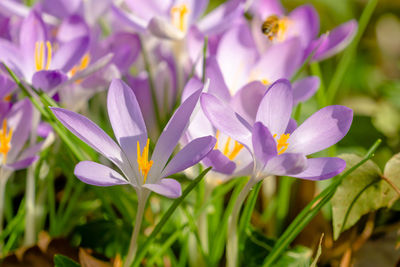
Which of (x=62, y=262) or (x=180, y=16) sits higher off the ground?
(x=180, y=16)

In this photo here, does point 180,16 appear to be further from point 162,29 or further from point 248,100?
point 248,100

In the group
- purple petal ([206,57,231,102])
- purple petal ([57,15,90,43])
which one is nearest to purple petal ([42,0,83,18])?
purple petal ([57,15,90,43])

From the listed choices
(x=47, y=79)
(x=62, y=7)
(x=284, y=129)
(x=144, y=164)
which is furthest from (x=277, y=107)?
(x=62, y=7)

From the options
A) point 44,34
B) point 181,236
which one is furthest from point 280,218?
point 44,34

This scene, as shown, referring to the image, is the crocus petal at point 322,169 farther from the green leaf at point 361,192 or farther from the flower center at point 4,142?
the flower center at point 4,142

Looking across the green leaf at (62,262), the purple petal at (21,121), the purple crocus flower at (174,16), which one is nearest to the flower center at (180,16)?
the purple crocus flower at (174,16)

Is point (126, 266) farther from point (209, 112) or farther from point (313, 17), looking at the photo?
point (313, 17)

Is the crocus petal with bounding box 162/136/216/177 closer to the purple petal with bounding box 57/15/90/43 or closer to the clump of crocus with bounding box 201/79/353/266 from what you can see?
the clump of crocus with bounding box 201/79/353/266
